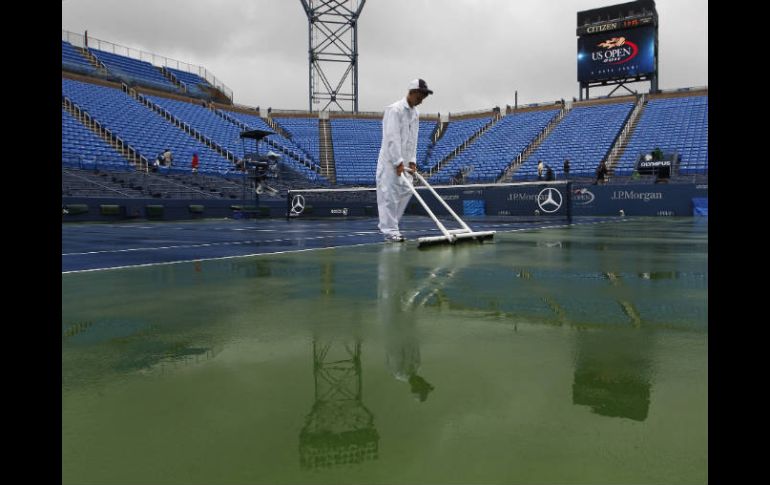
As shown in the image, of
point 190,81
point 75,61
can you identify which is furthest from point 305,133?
point 75,61

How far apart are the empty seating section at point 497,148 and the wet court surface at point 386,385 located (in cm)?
3006

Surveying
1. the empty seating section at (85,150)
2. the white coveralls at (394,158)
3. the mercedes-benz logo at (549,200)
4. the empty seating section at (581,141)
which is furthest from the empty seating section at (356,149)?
the white coveralls at (394,158)

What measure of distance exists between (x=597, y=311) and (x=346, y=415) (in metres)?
1.76

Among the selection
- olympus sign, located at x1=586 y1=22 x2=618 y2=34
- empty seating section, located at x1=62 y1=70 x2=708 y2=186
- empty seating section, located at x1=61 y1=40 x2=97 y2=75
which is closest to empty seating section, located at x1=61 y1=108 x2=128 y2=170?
empty seating section, located at x1=62 y1=70 x2=708 y2=186

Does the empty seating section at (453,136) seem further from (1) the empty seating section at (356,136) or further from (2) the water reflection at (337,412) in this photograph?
(2) the water reflection at (337,412)

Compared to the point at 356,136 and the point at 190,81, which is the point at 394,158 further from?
the point at 190,81

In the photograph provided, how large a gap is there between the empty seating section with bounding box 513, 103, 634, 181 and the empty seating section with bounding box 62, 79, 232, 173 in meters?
16.8

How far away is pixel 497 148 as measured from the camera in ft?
120

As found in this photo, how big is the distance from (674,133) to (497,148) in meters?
10.1

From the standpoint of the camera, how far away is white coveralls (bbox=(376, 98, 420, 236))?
7.70 metres
